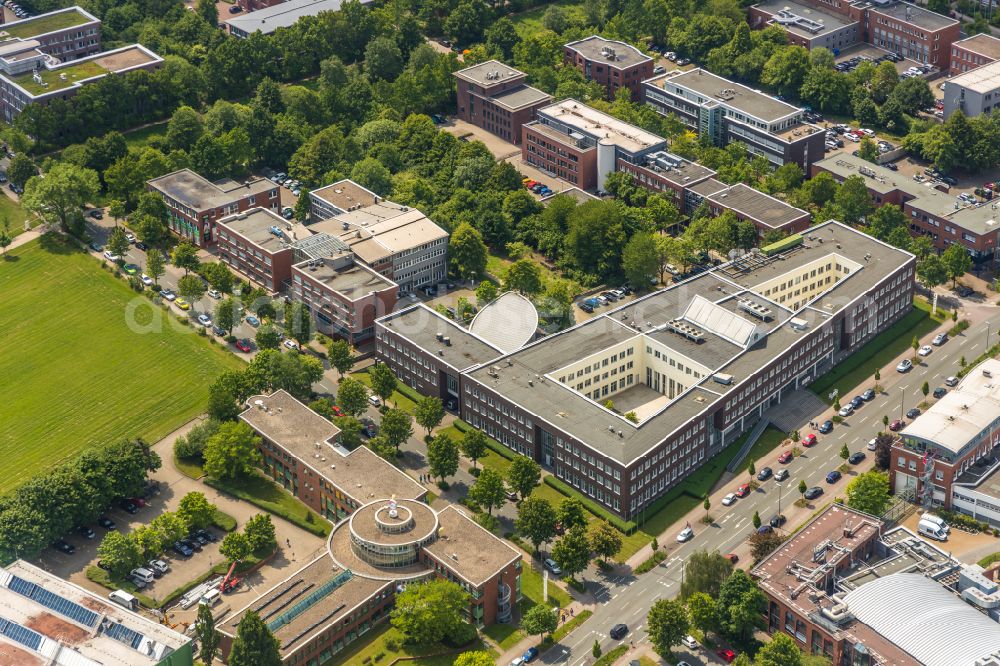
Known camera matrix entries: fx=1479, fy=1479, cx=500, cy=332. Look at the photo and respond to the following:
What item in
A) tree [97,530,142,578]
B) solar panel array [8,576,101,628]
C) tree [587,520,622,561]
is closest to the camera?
solar panel array [8,576,101,628]

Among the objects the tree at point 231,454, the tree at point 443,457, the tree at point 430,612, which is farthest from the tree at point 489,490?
the tree at point 231,454

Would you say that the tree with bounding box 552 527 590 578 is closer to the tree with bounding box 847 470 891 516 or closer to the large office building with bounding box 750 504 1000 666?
the large office building with bounding box 750 504 1000 666

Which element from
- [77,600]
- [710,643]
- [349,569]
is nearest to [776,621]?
[710,643]

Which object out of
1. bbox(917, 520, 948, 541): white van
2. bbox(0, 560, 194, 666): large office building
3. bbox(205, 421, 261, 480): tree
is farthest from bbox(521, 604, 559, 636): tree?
bbox(917, 520, 948, 541): white van

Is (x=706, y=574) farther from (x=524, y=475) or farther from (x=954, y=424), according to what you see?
(x=954, y=424)

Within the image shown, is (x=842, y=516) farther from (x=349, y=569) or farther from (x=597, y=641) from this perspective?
(x=349, y=569)

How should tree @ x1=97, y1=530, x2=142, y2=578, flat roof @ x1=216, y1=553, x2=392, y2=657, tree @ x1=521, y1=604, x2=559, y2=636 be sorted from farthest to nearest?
tree @ x1=97, y1=530, x2=142, y2=578, tree @ x1=521, y1=604, x2=559, y2=636, flat roof @ x1=216, y1=553, x2=392, y2=657

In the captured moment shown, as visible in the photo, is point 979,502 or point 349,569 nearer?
point 349,569

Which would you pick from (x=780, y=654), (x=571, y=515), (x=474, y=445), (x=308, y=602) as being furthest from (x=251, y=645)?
(x=780, y=654)
